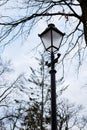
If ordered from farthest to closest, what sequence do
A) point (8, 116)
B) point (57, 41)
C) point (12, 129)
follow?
point (12, 129) < point (8, 116) < point (57, 41)

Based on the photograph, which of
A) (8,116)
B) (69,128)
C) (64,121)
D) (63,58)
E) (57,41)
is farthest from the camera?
(69,128)

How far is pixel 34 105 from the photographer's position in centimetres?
2589

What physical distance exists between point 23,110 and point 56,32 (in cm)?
2176

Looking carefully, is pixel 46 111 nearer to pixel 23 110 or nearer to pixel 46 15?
pixel 23 110

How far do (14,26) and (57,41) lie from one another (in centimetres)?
231

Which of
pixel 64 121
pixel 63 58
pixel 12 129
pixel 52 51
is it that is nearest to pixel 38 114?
pixel 12 129

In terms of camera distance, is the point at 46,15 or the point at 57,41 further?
the point at 46,15

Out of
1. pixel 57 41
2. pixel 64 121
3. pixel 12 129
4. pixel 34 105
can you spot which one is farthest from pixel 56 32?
pixel 64 121

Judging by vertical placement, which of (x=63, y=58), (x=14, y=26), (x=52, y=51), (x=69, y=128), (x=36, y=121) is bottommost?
(x=52, y=51)

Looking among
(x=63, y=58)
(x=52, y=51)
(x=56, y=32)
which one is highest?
(x=63, y=58)

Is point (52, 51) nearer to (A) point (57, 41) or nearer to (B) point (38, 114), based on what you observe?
(A) point (57, 41)

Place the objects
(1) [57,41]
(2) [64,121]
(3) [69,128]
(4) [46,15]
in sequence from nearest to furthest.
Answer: (1) [57,41]
(4) [46,15]
(2) [64,121]
(3) [69,128]

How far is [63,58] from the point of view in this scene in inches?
320

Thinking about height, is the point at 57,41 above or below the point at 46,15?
below
